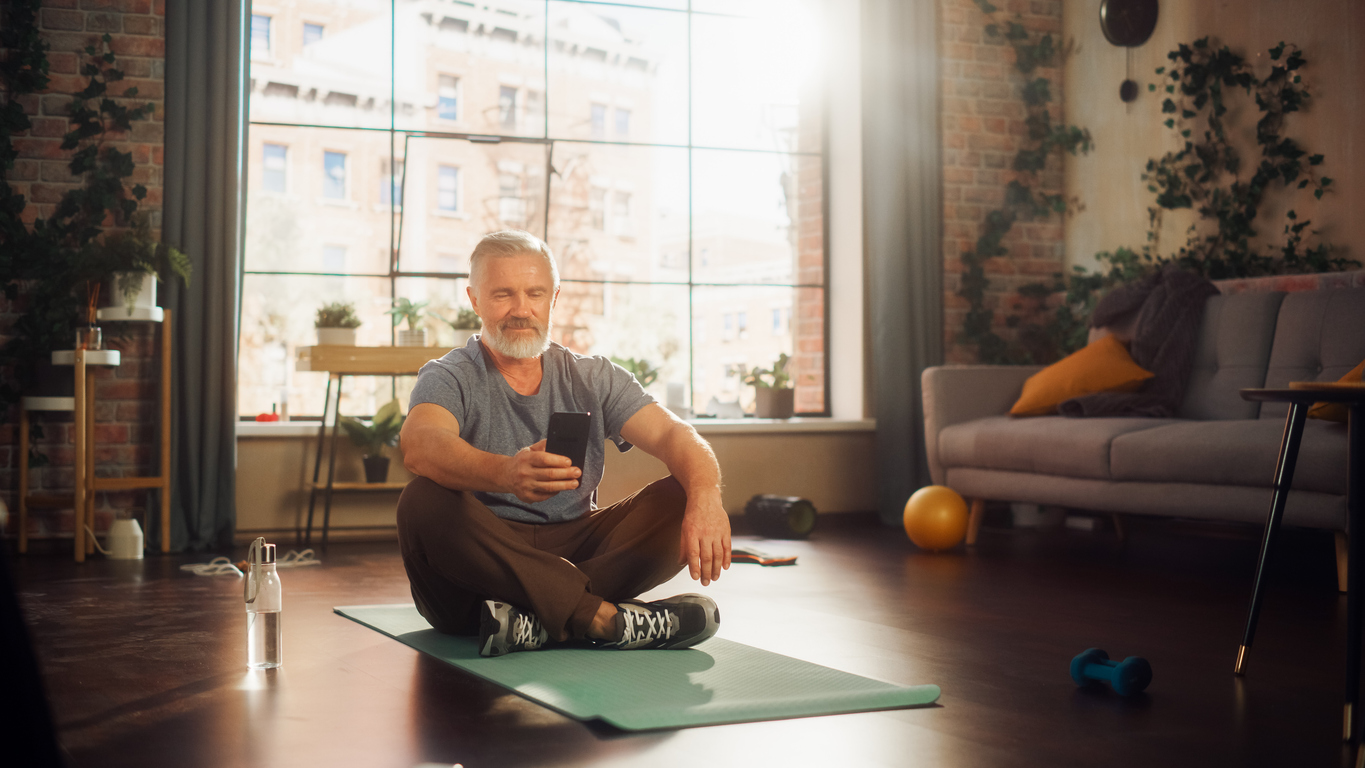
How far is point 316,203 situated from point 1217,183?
3.84 meters

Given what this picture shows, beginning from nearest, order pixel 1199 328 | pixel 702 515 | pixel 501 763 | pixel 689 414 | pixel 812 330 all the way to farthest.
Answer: pixel 501 763
pixel 702 515
pixel 1199 328
pixel 689 414
pixel 812 330

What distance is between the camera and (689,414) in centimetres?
548

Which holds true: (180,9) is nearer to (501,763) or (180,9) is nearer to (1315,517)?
(501,763)

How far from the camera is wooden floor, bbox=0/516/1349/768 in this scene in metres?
1.67

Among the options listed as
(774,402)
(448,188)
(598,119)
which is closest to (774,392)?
(774,402)

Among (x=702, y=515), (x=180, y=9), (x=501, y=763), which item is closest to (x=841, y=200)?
(x=180, y=9)

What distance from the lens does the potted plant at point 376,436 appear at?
470 centimetres

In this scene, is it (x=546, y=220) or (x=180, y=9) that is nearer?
(x=180, y=9)

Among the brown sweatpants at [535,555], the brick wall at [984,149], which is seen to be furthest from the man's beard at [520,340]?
the brick wall at [984,149]

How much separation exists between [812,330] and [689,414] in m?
0.87

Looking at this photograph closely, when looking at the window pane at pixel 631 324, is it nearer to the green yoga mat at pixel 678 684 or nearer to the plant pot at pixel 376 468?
the plant pot at pixel 376 468

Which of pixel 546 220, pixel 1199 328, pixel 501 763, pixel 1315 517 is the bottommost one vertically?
pixel 501 763

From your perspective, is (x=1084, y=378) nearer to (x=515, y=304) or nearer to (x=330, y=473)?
(x=515, y=304)

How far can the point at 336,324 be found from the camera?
476 centimetres
